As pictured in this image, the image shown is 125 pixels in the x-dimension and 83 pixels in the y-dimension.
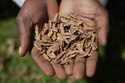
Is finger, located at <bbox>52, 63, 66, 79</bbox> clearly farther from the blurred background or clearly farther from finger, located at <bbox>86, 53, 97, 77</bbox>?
the blurred background

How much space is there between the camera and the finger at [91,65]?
2695 mm

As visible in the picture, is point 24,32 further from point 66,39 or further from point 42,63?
A: point 66,39

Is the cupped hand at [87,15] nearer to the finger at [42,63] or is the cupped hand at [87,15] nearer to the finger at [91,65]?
the finger at [91,65]

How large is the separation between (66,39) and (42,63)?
37 centimetres

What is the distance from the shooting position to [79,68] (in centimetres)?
275

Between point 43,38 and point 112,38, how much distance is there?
3.66 ft

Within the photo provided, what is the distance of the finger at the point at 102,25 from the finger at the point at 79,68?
171 millimetres

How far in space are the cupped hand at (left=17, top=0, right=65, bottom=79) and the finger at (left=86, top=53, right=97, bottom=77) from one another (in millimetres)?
153

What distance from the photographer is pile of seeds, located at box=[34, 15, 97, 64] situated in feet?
9.59

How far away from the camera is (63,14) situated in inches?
126

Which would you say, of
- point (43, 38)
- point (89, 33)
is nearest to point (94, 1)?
point (89, 33)

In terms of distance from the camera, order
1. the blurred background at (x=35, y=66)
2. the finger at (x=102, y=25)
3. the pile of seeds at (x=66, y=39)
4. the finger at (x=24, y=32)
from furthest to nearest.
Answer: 1. the blurred background at (x=35, y=66)
2. the pile of seeds at (x=66, y=39)
3. the finger at (x=102, y=25)
4. the finger at (x=24, y=32)

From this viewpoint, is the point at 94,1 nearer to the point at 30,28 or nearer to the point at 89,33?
the point at 89,33

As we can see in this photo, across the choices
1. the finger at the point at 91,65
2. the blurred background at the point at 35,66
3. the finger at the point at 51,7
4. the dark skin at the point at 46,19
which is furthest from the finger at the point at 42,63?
the blurred background at the point at 35,66
